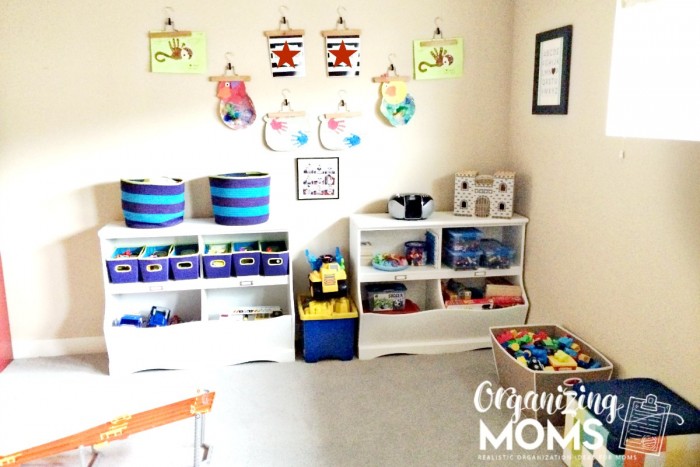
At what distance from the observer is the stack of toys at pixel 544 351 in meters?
2.47

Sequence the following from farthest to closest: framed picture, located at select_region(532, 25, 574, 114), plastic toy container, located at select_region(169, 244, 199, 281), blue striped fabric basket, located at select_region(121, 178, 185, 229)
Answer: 1. plastic toy container, located at select_region(169, 244, 199, 281)
2. blue striped fabric basket, located at select_region(121, 178, 185, 229)
3. framed picture, located at select_region(532, 25, 574, 114)

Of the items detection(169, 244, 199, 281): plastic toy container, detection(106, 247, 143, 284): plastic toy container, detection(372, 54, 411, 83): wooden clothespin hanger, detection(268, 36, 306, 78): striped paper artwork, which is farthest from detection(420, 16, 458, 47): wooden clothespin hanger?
detection(106, 247, 143, 284): plastic toy container

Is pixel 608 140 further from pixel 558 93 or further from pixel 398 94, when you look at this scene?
pixel 398 94

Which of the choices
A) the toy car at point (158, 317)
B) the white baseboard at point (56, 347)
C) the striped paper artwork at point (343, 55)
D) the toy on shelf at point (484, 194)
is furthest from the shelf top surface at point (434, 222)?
the white baseboard at point (56, 347)

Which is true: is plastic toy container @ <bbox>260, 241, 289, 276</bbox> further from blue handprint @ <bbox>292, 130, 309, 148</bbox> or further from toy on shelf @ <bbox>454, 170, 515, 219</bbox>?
toy on shelf @ <bbox>454, 170, 515, 219</bbox>

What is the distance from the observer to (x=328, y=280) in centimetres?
304

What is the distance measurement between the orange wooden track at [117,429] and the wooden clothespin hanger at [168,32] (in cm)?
186

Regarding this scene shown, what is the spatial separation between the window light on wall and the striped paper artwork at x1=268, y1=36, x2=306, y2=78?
5.11ft

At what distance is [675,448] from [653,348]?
451 mm

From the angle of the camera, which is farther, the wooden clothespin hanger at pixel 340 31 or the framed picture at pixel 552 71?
the wooden clothespin hanger at pixel 340 31

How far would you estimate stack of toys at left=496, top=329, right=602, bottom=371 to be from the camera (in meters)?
2.47

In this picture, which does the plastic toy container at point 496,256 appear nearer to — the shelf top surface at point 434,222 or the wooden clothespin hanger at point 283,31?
the shelf top surface at point 434,222

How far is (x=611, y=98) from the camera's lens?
2396mm

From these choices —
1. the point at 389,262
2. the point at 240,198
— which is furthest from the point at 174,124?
the point at 389,262
